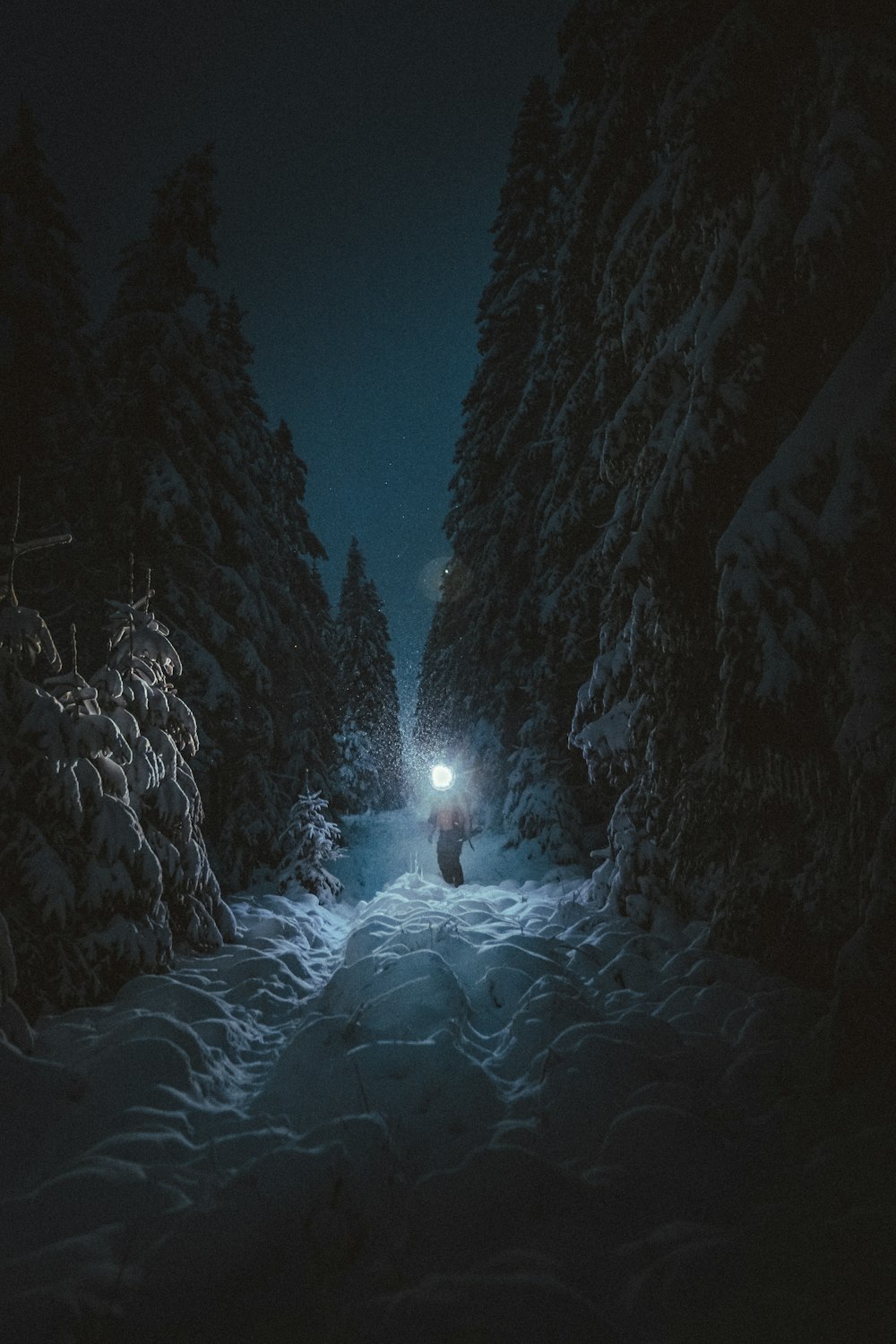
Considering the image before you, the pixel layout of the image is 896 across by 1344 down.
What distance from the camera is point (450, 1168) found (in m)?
3.02

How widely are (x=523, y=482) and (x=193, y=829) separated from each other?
1077 cm

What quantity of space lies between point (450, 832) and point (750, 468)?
8.86m

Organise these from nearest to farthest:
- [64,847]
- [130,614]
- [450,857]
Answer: [64,847]
[130,614]
[450,857]

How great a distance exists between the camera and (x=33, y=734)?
5.09m

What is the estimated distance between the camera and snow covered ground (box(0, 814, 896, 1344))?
225cm

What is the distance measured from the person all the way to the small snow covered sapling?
193cm

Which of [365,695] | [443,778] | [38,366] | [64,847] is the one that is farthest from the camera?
[365,695]

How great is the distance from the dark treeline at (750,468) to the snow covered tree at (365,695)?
22253 mm

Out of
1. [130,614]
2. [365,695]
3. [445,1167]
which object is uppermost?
[365,695]

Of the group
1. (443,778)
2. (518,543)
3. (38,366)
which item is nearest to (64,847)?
(443,778)

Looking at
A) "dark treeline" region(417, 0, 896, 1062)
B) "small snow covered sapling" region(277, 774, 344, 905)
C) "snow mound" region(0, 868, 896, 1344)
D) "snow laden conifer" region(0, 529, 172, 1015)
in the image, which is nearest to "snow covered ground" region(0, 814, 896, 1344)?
"snow mound" region(0, 868, 896, 1344)

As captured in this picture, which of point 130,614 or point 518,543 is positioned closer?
point 130,614

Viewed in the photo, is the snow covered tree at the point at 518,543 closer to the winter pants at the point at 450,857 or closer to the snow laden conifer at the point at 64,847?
the winter pants at the point at 450,857

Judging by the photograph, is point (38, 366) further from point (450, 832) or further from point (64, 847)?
point (450, 832)
